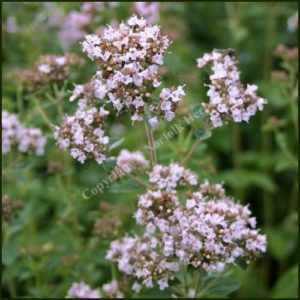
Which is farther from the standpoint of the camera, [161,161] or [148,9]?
[148,9]

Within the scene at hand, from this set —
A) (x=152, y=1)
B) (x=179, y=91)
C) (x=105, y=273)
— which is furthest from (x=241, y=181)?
(x=179, y=91)

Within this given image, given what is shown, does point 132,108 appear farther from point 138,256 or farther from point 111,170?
point 138,256

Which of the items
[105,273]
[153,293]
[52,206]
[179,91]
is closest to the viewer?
[179,91]

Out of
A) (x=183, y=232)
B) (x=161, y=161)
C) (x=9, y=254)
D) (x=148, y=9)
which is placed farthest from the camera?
(x=148, y=9)

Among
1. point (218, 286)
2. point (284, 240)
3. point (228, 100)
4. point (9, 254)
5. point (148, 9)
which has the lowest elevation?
point (218, 286)

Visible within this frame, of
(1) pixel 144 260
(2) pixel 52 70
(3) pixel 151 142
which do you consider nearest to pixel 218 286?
(1) pixel 144 260

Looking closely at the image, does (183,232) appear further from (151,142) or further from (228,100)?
(228,100)

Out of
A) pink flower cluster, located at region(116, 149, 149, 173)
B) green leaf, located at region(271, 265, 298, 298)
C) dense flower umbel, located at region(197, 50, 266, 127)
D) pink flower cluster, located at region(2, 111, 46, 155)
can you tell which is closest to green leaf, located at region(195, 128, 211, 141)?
dense flower umbel, located at region(197, 50, 266, 127)

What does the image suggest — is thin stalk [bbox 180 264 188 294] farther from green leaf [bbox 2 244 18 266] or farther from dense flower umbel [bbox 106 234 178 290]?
green leaf [bbox 2 244 18 266]
